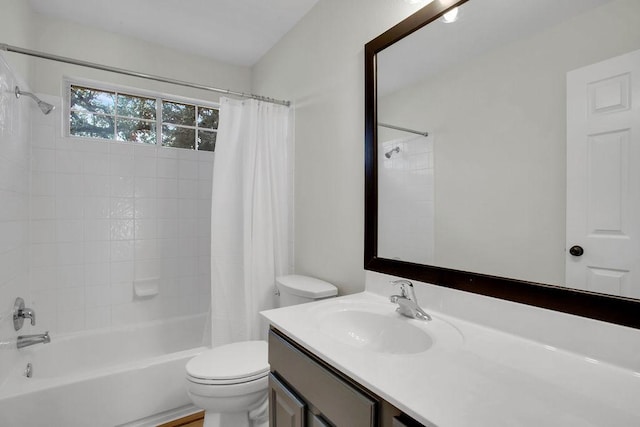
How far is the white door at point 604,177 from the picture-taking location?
72 cm

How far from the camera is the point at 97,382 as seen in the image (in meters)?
1.68

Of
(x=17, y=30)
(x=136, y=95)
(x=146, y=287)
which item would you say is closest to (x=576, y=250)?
(x=146, y=287)

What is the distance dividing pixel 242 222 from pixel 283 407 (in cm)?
119

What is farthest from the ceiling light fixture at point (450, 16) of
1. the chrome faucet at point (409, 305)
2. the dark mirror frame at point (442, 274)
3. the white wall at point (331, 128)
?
the chrome faucet at point (409, 305)

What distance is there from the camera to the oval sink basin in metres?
1.06

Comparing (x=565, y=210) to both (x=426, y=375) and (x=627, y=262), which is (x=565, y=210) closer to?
(x=627, y=262)

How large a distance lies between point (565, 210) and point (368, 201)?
77cm

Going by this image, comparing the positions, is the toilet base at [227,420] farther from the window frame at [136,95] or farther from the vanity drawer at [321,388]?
the window frame at [136,95]

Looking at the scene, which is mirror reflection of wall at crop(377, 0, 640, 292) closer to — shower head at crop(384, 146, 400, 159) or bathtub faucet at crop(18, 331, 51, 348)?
shower head at crop(384, 146, 400, 159)

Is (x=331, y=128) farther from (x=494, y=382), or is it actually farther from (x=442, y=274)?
(x=494, y=382)

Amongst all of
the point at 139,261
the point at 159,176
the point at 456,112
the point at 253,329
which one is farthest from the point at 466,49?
the point at 139,261

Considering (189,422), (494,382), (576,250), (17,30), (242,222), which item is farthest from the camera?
(242,222)

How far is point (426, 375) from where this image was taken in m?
0.70

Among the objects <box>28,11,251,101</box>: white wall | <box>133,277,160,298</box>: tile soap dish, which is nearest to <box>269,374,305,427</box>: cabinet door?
<box>133,277,160,298</box>: tile soap dish
